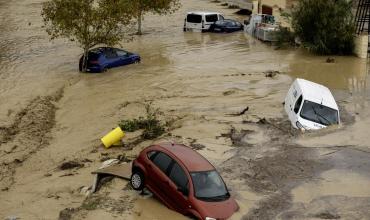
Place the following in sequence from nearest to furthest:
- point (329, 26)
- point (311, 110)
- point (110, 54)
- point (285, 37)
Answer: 1. point (311, 110)
2. point (110, 54)
3. point (329, 26)
4. point (285, 37)

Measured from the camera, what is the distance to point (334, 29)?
3303 cm

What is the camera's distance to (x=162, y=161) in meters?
13.4

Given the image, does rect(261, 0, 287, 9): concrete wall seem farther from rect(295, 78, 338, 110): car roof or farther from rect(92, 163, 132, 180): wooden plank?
rect(92, 163, 132, 180): wooden plank

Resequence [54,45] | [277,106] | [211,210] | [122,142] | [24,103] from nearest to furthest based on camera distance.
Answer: [211,210] → [122,142] → [277,106] → [24,103] → [54,45]

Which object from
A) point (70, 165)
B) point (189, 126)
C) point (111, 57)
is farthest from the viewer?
point (111, 57)

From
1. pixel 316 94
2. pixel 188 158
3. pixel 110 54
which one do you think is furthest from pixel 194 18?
pixel 188 158

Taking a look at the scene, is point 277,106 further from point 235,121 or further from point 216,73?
point 216,73

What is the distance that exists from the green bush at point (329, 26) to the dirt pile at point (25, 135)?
1599 centimetres

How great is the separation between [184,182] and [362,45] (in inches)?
887

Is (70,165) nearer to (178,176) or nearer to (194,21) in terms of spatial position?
(178,176)

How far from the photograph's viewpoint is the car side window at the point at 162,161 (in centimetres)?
1320

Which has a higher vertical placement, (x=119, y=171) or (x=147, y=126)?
(x=119, y=171)

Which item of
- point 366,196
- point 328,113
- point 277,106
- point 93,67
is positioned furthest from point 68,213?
point 93,67

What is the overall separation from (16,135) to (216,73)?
465 inches
